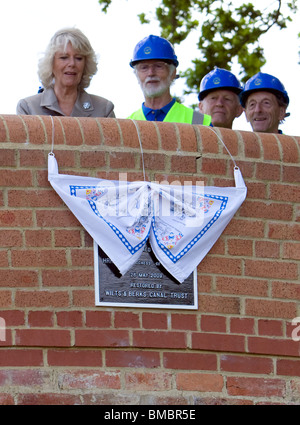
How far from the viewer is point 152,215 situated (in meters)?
6.01

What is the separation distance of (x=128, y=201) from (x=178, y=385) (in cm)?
111

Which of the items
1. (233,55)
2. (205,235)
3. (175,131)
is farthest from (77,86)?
(233,55)

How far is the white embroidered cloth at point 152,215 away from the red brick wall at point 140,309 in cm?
8

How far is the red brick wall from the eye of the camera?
5.74 m

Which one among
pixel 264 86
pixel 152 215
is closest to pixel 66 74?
pixel 152 215

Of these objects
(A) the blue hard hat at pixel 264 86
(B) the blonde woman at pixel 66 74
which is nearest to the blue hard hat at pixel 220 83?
(A) the blue hard hat at pixel 264 86

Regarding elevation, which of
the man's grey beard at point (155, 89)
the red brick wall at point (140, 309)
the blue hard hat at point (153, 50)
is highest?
the blue hard hat at point (153, 50)

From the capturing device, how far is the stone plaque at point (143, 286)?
19.2ft

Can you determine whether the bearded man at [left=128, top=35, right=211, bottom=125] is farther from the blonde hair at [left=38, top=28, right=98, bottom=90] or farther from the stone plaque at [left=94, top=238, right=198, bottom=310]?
the stone plaque at [left=94, top=238, right=198, bottom=310]

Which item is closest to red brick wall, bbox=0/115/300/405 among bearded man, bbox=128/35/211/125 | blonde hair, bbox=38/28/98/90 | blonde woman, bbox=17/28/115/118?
blonde woman, bbox=17/28/115/118

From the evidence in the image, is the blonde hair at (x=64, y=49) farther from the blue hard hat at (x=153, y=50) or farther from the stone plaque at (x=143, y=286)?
the stone plaque at (x=143, y=286)

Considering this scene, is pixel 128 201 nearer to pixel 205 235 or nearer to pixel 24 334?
pixel 205 235

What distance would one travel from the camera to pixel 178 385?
19.2 ft

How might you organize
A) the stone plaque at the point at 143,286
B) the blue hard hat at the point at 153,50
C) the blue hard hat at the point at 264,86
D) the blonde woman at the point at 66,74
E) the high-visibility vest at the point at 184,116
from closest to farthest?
the stone plaque at the point at 143,286, the blonde woman at the point at 66,74, the high-visibility vest at the point at 184,116, the blue hard hat at the point at 153,50, the blue hard hat at the point at 264,86
